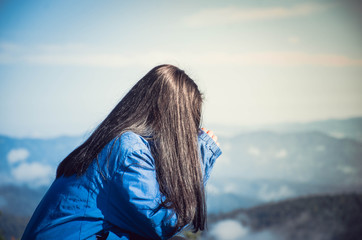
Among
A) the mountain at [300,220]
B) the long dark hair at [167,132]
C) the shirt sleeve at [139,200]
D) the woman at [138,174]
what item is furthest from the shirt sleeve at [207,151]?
the mountain at [300,220]

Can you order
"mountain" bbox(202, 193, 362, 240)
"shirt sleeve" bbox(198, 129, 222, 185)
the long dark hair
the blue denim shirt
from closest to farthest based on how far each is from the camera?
the blue denim shirt, the long dark hair, "shirt sleeve" bbox(198, 129, 222, 185), "mountain" bbox(202, 193, 362, 240)

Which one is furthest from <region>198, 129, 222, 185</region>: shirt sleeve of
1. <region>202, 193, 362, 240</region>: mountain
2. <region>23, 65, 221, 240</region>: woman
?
<region>202, 193, 362, 240</region>: mountain

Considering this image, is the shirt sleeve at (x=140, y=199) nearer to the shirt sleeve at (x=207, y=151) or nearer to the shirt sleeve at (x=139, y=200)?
the shirt sleeve at (x=139, y=200)

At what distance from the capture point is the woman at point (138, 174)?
6.69ft

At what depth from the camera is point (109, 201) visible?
210 centimetres

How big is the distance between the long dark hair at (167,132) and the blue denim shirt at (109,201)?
105mm

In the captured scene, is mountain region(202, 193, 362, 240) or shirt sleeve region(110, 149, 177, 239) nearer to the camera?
shirt sleeve region(110, 149, 177, 239)

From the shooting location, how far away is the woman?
2039 millimetres

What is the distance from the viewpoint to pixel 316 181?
557 ft

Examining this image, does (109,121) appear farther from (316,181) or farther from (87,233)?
(316,181)

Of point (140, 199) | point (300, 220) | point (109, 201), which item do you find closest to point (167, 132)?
point (140, 199)

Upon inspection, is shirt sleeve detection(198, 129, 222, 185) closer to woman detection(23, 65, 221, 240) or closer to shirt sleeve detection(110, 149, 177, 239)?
woman detection(23, 65, 221, 240)

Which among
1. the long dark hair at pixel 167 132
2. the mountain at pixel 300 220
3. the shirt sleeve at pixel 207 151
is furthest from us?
the mountain at pixel 300 220

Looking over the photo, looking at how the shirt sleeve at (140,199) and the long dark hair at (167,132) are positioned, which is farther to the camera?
the long dark hair at (167,132)
